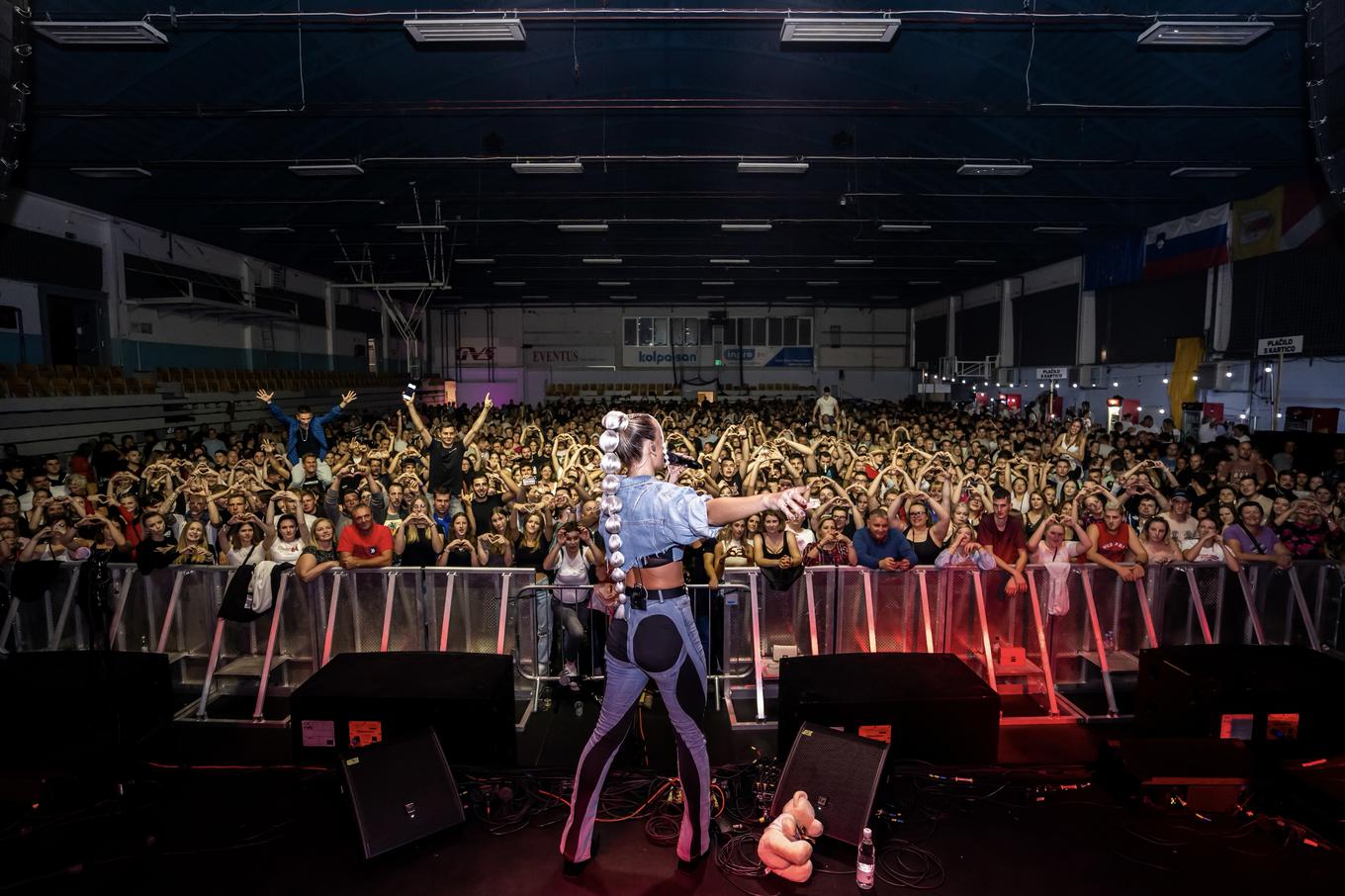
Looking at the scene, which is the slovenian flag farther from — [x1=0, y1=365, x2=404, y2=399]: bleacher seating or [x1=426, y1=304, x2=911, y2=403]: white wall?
[x1=0, y1=365, x2=404, y2=399]: bleacher seating

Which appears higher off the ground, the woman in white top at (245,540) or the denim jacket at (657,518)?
the denim jacket at (657,518)

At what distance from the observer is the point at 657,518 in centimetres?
282

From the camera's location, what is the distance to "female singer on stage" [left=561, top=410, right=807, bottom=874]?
113 inches

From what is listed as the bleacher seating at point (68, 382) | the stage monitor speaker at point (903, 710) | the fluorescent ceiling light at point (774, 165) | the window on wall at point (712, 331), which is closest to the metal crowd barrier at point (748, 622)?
the stage monitor speaker at point (903, 710)

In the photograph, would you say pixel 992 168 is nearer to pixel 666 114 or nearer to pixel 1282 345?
pixel 666 114

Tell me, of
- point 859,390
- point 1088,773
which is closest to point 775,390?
point 859,390

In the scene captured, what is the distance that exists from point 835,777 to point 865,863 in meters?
0.37

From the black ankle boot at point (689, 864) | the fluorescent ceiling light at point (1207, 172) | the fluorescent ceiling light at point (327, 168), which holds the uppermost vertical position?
the fluorescent ceiling light at point (327, 168)

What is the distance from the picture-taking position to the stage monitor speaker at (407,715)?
11.9ft

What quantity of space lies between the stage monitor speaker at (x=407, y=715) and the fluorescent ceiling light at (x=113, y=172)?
36.0 feet

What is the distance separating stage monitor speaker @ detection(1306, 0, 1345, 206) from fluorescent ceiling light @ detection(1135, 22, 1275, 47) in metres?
2.33

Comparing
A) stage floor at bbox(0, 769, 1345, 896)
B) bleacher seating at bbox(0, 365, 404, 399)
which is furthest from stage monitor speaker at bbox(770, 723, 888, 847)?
bleacher seating at bbox(0, 365, 404, 399)

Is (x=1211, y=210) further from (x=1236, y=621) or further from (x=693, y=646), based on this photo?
(x=693, y=646)

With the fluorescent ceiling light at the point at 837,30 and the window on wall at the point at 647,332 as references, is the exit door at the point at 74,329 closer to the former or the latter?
the fluorescent ceiling light at the point at 837,30
